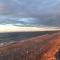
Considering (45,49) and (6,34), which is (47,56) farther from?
(6,34)

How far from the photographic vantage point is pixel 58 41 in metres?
16.0

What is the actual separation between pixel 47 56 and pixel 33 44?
6.76ft

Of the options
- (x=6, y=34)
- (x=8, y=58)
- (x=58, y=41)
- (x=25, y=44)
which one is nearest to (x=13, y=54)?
(x=8, y=58)

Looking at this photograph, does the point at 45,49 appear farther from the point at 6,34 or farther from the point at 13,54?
the point at 6,34

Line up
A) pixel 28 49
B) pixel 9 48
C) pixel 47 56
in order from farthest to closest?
1. pixel 9 48
2. pixel 28 49
3. pixel 47 56

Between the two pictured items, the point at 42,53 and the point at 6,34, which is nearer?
the point at 42,53

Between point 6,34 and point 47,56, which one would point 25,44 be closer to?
point 47,56

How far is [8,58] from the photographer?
14.9m

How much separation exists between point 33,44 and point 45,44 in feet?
2.89

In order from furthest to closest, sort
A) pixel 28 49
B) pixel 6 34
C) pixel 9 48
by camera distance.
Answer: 1. pixel 6 34
2. pixel 9 48
3. pixel 28 49

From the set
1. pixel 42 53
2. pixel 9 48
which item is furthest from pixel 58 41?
pixel 9 48

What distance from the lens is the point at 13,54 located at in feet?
50.1

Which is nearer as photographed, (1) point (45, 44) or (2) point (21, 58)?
(2) point (21, 58)

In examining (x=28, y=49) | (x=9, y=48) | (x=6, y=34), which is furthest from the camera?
(x=6, y=34)
